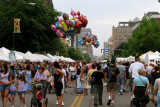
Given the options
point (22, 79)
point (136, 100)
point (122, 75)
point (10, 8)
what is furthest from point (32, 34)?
point (136, 100)

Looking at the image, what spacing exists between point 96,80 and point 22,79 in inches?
117

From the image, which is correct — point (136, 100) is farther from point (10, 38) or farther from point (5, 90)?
point (10, 38)

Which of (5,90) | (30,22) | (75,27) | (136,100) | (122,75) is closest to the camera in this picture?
(136,100)

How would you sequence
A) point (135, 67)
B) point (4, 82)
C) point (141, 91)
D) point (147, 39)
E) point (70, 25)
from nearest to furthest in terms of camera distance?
point (141, 91) → point (4, 82) → point (135, 67) → point (70, 25) → point (147, 39)

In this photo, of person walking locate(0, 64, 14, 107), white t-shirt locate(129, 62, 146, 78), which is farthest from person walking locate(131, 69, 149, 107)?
person walking locate(0, 64, 14, 107)

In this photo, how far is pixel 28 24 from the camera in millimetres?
41656

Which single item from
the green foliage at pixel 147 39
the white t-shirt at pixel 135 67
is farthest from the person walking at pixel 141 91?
the green foliage at pixel 147 39

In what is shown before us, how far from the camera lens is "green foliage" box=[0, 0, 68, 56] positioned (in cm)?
4169

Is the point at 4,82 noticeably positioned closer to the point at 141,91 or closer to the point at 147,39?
the point at 141,91

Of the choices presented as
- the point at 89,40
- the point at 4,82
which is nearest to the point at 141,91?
the point at 4,82

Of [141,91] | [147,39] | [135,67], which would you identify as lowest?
[141,91]

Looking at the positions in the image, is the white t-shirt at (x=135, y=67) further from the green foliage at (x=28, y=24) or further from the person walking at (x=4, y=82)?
the green foliage at (x=28, y=24)

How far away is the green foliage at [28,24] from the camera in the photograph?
137 feet

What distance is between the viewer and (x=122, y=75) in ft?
59.7
